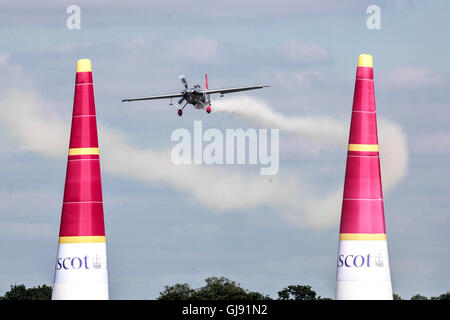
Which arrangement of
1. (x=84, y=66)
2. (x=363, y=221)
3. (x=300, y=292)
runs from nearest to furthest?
1. (x=363, y=221)
2. (x=84, y=66)
3. (x=300, y=292)

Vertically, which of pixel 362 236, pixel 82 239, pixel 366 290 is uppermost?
pixel 82 239

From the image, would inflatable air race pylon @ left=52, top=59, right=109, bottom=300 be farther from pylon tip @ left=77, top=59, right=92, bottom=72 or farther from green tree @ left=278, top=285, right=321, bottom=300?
green tree @ left=278, top=285, right=321, bottom=300

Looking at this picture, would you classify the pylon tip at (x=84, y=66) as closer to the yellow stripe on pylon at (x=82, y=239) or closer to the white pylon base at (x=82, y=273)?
the yellow stripe on pylon at (x=82, y=239)

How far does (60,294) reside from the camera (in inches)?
1331

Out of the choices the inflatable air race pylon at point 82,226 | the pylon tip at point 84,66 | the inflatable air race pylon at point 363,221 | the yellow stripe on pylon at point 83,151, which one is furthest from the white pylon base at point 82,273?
the inflatable air race pylon at point 363,221

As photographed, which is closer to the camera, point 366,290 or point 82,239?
point 366,290

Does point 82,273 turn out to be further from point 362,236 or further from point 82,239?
point 362,236

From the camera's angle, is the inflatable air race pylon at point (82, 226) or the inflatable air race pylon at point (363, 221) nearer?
the inflatable air race pylon at point (363, 221)

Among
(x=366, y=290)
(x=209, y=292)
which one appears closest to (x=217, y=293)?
(x=209, y=292)

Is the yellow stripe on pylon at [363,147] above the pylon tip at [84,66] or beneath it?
beneath

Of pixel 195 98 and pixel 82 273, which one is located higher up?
pixel 195 98

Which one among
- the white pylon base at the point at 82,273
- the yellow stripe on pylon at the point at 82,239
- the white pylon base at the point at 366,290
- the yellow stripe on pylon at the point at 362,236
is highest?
the yellow stripe on pylon at the point at 82,239

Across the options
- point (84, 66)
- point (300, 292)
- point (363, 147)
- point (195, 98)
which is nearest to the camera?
point (363, 147)
